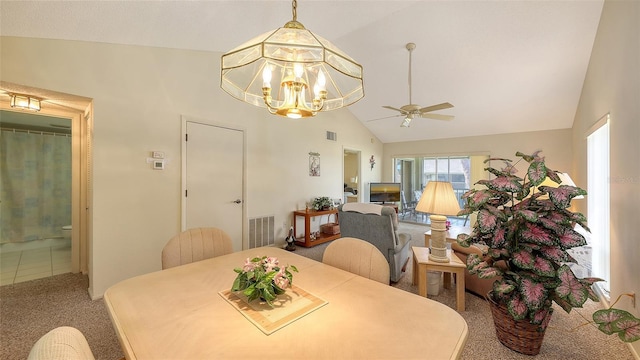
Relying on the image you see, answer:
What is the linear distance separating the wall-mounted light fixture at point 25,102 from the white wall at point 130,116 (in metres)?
0.39

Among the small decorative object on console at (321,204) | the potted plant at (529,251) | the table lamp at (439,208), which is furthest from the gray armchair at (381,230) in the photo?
the small decorative object on console at (321,204)

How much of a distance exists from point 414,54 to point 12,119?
622 cm

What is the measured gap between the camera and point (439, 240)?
8.07 feet

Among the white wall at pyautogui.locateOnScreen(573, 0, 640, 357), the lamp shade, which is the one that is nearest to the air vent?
the lamp shade

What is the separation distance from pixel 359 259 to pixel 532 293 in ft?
3.88

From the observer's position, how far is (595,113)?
3.02 m

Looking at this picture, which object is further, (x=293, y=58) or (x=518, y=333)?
(x=518, y=333)

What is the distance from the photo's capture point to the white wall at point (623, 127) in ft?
6.03

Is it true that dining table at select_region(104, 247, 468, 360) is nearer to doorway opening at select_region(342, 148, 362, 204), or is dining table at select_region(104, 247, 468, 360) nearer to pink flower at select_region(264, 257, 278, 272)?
pink flower at select_region(264, 257, 278, 272)

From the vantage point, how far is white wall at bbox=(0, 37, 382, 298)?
2350mm

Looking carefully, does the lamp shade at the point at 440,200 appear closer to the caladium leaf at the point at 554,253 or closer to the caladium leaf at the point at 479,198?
the caladium leaf at the point at 479,198

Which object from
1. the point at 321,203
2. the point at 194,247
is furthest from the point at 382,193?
the point at 194,247

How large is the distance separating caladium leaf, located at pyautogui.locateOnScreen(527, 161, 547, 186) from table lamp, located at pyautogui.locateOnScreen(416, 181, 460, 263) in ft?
2.10

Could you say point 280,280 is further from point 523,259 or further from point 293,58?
point 523,259
